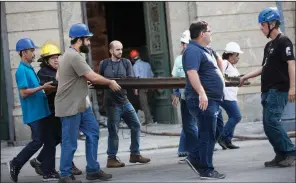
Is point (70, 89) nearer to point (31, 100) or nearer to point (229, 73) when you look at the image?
point (31, 100)

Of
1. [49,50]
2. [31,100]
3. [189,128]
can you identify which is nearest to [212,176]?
[189,128]

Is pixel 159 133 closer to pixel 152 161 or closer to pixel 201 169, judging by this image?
pixel 152 161

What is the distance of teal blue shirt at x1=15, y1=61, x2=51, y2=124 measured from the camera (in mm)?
8992

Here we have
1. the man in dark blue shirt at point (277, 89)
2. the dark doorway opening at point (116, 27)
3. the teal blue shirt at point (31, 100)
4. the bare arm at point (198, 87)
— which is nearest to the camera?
the bare arm at point (198, 87)

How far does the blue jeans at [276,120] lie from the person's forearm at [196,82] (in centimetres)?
125

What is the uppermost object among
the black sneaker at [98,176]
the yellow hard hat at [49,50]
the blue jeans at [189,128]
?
the yellow hard hat at [49,50]

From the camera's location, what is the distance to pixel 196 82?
7.88 metres

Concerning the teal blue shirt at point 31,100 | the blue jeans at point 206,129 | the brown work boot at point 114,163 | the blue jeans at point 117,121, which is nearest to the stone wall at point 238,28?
the blue jeans at point 117,121

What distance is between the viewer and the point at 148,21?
16.4m

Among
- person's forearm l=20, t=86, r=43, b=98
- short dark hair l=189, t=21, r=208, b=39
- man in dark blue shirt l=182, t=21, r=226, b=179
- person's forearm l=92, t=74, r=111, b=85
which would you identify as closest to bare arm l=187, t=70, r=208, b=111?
man in dark blue shirt l=182, t=21, r=226, b=179

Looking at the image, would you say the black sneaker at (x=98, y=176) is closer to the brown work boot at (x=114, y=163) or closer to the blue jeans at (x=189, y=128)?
the brown work boot at (x=114, y=163)

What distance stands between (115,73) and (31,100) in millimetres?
1508

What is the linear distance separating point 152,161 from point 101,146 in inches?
112

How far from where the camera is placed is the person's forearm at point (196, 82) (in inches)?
309
